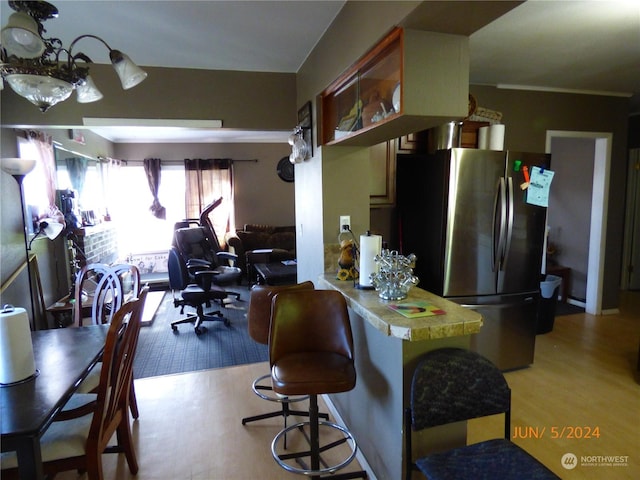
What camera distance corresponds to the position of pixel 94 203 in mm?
5387

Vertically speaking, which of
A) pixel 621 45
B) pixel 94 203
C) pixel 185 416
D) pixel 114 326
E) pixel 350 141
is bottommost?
pixel 185 416

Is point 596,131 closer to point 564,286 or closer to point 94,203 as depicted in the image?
point 564,286

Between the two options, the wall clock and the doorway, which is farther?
the wall clock

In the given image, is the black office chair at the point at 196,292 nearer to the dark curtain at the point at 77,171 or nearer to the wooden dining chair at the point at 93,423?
the dark curtain at the point at 77,171

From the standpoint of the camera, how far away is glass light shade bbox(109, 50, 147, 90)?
1.85 m

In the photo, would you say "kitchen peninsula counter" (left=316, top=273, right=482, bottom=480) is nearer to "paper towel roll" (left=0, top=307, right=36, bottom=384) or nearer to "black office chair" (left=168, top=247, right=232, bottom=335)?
"paper towel roll" (left=0, top=307, right=36, bottom=384)

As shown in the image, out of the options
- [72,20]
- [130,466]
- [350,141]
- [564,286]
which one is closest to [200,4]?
[72,20]

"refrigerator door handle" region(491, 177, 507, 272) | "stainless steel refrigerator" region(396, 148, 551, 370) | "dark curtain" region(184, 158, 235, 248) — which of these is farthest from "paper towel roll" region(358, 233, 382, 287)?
"dark curtain" region(184, 158, 235, 248)

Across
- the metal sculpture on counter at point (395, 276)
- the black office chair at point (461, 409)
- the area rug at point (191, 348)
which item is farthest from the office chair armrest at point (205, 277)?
the black office chair at point (461, 409)

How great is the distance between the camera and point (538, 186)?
2855 mm

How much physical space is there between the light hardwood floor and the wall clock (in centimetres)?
440

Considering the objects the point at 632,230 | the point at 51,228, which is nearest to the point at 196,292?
the point at 51,228

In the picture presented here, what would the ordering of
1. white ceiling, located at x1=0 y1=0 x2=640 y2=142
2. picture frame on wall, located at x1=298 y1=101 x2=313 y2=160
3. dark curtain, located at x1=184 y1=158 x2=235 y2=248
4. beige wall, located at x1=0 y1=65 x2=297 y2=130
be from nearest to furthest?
white ceiling, located at x1=0 y1=0 x2=640 y2=142, picture frame on wall, located at x1=298 y1=101 x2=313 y2=160, beige wall, located at x1=0 y1=65 x2=297 y2=130, dark curtain, located at x1=184 y1=158 x2=235 y2=248

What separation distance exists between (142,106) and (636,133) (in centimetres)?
626
